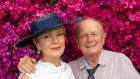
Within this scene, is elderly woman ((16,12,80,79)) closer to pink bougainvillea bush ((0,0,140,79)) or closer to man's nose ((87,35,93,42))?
man's nose ((87,35,93,42))

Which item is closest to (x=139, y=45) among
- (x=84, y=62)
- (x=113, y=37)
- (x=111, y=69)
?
(x=113, y=37)

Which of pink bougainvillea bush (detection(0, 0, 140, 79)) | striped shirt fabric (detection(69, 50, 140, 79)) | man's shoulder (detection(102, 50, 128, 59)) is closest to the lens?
striped shirt fabric (detection(69, 50, 140, 79))

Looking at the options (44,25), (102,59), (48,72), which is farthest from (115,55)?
(44,25)

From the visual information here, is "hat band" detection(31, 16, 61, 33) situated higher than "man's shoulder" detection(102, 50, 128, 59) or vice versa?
"hat band" detection(31, 16, 61, 33)

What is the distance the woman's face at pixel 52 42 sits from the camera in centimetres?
185

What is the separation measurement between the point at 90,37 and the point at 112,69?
0.48 m

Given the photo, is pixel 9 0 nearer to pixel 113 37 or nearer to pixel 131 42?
pixel 113 37

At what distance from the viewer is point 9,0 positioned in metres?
2.75

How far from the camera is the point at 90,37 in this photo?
7.36 feet

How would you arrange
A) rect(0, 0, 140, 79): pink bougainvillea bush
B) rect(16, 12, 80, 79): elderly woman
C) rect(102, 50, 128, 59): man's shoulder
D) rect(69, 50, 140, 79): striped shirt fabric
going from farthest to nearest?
rect(0, 0, 140, 79): pink bougainvillea bush < rect(102, 50, 128, 59): man's shoulder < rect(69, 50, 140, 79): striped shirt fabric < rect(16, 12, 80, 79): elderly woman

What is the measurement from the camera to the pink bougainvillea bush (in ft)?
8.21

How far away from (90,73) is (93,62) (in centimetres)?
18

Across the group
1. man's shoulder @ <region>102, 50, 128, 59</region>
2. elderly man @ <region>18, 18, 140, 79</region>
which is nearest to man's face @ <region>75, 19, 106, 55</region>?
elderly man @ <region>18, 18, 140, 79</region>

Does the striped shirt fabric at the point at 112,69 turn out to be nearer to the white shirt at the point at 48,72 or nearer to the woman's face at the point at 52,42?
the white shirt at the point at 48,72
